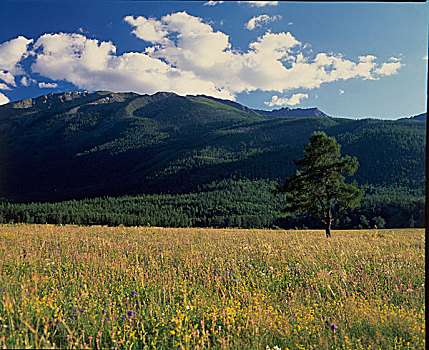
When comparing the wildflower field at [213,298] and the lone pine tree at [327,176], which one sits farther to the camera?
the lone pine tree at [327,176]

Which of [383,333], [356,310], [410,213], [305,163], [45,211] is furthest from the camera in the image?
[45,211]

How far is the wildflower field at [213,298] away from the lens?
3.50 m

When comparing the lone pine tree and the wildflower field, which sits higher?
the lone pine tree

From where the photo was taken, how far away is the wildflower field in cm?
350

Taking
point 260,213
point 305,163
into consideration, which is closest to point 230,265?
point 305,163

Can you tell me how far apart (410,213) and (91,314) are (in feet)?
562

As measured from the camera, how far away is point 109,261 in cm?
648

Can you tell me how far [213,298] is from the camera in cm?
469

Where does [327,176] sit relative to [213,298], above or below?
above

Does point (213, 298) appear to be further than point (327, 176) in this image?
No

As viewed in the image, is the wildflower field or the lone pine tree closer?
the wildflower field

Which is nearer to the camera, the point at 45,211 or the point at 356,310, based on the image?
the point at 356,310

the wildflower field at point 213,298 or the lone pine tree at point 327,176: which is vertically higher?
the lone pine tree at point 327,176

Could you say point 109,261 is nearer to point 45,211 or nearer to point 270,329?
point 270,329
